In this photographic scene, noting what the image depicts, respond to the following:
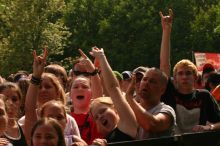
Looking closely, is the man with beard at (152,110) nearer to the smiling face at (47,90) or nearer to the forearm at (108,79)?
the forearm at (108,79)

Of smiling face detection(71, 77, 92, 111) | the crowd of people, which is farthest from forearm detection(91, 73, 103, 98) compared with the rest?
smiling face detection(71, 77, 92, 111)

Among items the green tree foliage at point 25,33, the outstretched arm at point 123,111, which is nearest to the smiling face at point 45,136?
the outstretched arm at point 123,111

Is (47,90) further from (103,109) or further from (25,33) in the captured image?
(25,33)

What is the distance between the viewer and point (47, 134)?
4754 millimetres

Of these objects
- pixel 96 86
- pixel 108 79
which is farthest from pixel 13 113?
pixel 96 86

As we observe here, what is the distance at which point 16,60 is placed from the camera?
3600 cm

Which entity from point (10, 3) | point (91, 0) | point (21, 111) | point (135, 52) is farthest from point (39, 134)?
point (91, 0)

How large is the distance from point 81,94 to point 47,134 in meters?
1.97

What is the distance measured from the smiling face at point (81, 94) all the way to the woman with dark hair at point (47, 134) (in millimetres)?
1896

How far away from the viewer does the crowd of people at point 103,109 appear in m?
5.51

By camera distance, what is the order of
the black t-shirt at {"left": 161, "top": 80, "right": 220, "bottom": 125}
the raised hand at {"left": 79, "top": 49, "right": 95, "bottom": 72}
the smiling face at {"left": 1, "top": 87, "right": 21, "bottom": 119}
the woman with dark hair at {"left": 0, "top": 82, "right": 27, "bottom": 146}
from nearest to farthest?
the woman with dark hair at {"left": 0, "top": 82, "right": 27, "bottom": 146}, the smiling face at {"left": 1, "top": 87, "right": 21, "bottom": 119}, the black t-shirt at {"left": 161, "top": 80, "right": 220, "bottom": 125}, the raised hand at {"left": 79, "top": 49, "right": 95, "bottom": 72}

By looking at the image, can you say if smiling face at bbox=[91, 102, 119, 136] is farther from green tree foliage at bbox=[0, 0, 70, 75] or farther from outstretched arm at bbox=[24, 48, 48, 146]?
green tree foliage at bbox=[0, 0, 70, 75]

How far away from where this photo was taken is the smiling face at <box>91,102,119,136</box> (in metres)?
5.92

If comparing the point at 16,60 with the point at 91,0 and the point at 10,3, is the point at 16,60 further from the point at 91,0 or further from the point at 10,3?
the point at 91,0
